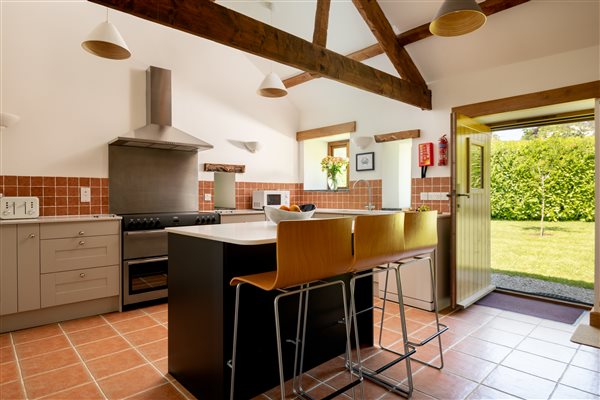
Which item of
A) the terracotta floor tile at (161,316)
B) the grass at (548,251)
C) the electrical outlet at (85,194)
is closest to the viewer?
the terracotta floor tile at (161,316)

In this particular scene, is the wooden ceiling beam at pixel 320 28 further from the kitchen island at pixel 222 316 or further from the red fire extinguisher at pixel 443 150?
the kitchen island at pixel 222 316

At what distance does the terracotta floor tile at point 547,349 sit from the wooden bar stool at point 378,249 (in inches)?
45.9

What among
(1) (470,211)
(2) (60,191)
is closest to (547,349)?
(1) (470,211)

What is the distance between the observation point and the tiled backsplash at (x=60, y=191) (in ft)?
10.8

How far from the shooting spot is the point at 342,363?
235 cm

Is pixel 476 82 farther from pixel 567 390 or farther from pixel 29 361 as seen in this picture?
pixel 29 361

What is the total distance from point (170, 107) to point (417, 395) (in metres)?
3.80

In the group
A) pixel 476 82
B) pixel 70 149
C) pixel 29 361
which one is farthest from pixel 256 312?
pixel 476 82

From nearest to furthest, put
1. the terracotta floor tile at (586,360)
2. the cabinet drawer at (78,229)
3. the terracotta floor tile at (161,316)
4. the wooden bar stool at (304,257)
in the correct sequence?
the wooden bar stool at (304,257)
the terracotta floor tile at (586,360)
the cabinet drawer at (78,229)
the terracotta floor tile at (161,316)

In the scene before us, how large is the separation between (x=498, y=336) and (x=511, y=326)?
0.32m

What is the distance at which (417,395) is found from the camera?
1.95 meters

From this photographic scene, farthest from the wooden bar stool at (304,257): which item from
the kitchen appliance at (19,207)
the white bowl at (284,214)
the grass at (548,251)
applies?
the grass at (548,251)

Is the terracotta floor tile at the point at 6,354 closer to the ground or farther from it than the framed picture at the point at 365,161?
closer to the ground

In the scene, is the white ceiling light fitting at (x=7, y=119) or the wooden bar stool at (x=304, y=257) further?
the white ceiling light fitting at (x=7, y=119)
